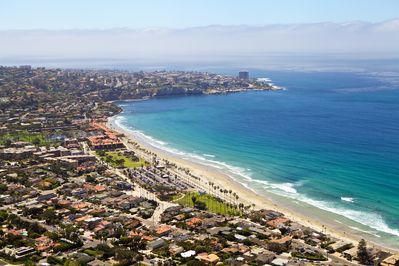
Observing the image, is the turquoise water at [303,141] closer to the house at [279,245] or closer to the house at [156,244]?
the house at [279,245]

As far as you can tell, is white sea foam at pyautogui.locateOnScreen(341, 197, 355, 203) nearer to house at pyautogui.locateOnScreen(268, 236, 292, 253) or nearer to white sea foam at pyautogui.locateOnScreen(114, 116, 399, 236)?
white sea foam at pyautogui.locateOnScreen(114, 116, 399, 236)

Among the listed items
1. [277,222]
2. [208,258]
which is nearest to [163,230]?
[208,258]

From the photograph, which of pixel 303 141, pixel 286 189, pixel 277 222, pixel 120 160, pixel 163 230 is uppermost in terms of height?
pixel 303 141

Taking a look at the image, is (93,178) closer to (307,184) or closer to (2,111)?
(307,184)

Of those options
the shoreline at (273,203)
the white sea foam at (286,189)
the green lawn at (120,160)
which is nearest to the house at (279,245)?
the shoreline at (273,203)

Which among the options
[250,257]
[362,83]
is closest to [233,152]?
[250,257]

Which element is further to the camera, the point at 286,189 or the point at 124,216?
the point at 286,189

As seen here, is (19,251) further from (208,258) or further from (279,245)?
(279,245)

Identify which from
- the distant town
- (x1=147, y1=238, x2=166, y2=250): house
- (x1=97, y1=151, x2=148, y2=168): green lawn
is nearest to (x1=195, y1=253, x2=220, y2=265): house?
the distant town
